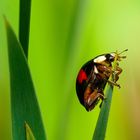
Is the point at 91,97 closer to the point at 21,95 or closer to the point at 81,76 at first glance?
the point at 81,76

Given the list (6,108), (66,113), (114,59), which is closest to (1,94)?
(6,108)

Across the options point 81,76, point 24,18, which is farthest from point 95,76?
point 24,18

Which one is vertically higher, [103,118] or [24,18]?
[24,18]

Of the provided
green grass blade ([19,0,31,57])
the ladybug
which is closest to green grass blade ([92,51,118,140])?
the ladybug

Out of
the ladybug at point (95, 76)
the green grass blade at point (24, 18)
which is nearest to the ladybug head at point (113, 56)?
the ladybug at point (95, 76)

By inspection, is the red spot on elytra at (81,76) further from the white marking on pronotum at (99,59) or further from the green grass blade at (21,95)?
the green grass blade at (21,95)

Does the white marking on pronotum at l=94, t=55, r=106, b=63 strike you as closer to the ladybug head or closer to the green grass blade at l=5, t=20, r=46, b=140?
the ladybug head
